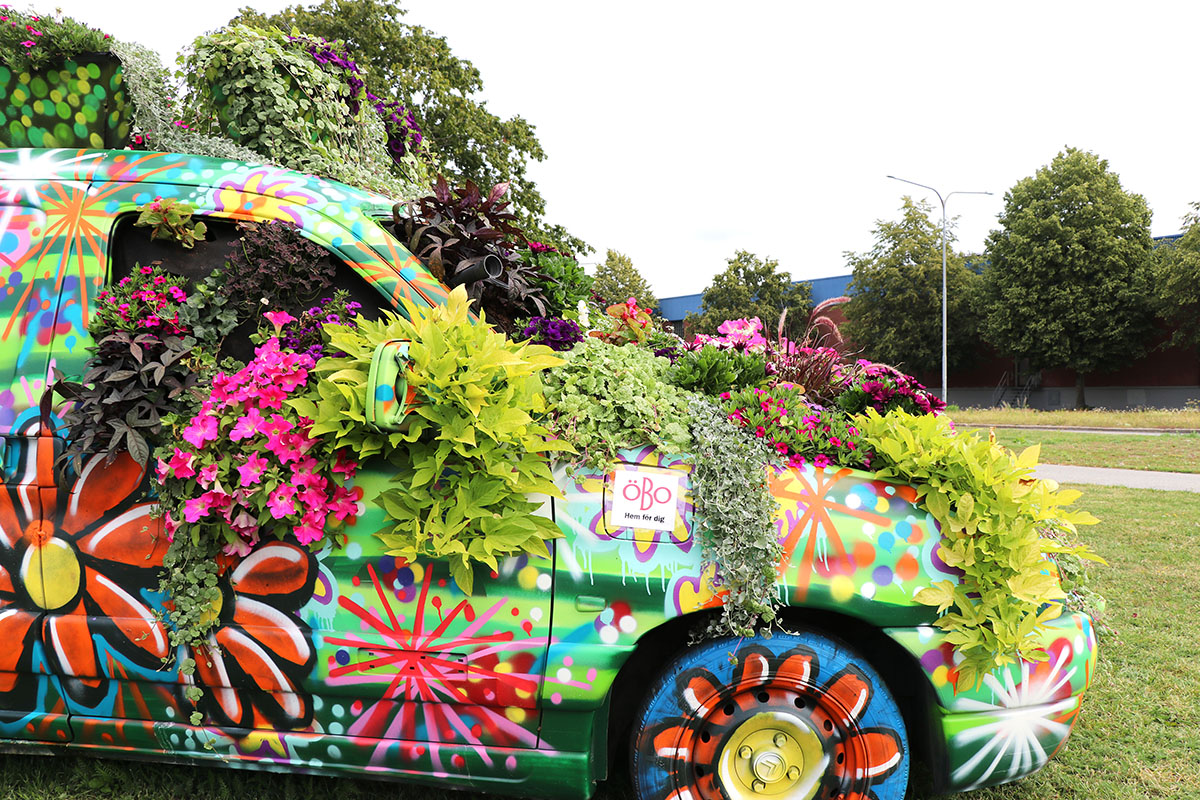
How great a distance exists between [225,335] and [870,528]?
2.09 meters

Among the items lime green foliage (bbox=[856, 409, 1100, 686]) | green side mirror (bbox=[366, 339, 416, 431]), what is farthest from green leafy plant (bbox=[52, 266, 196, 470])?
lime green foliage (bbox=[856, 409, 1100, 686])

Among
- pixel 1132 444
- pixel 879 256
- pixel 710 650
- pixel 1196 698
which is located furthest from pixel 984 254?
pixel 710 650

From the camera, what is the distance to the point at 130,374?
2.01 m

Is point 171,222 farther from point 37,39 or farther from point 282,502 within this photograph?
point 37,39

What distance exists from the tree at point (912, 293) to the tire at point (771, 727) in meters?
33.7

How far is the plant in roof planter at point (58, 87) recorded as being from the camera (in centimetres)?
297

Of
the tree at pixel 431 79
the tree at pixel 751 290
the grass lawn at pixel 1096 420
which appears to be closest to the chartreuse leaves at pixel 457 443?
the tree at pixel 431 79

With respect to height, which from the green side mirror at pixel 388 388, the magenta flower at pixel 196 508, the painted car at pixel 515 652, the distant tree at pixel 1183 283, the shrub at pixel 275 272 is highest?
the distant tree at pixel 1183 283

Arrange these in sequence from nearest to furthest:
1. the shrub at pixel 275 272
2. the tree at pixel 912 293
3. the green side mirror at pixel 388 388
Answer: the green side mirror at pixel 388 388
the shrub at pixel 275 272
the tree at pixel 912 293

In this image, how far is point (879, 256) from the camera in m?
34.4

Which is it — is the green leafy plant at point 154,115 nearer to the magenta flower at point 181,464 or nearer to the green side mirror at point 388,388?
the magenta flower at point 181,464

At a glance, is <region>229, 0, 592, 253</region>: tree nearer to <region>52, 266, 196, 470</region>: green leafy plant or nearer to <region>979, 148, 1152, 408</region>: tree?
<region>52, 266, 196, 470</region>: green leafy plant

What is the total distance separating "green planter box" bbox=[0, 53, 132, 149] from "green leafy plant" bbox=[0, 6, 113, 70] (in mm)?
38

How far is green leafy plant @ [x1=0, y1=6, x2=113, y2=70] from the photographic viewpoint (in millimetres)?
2980
